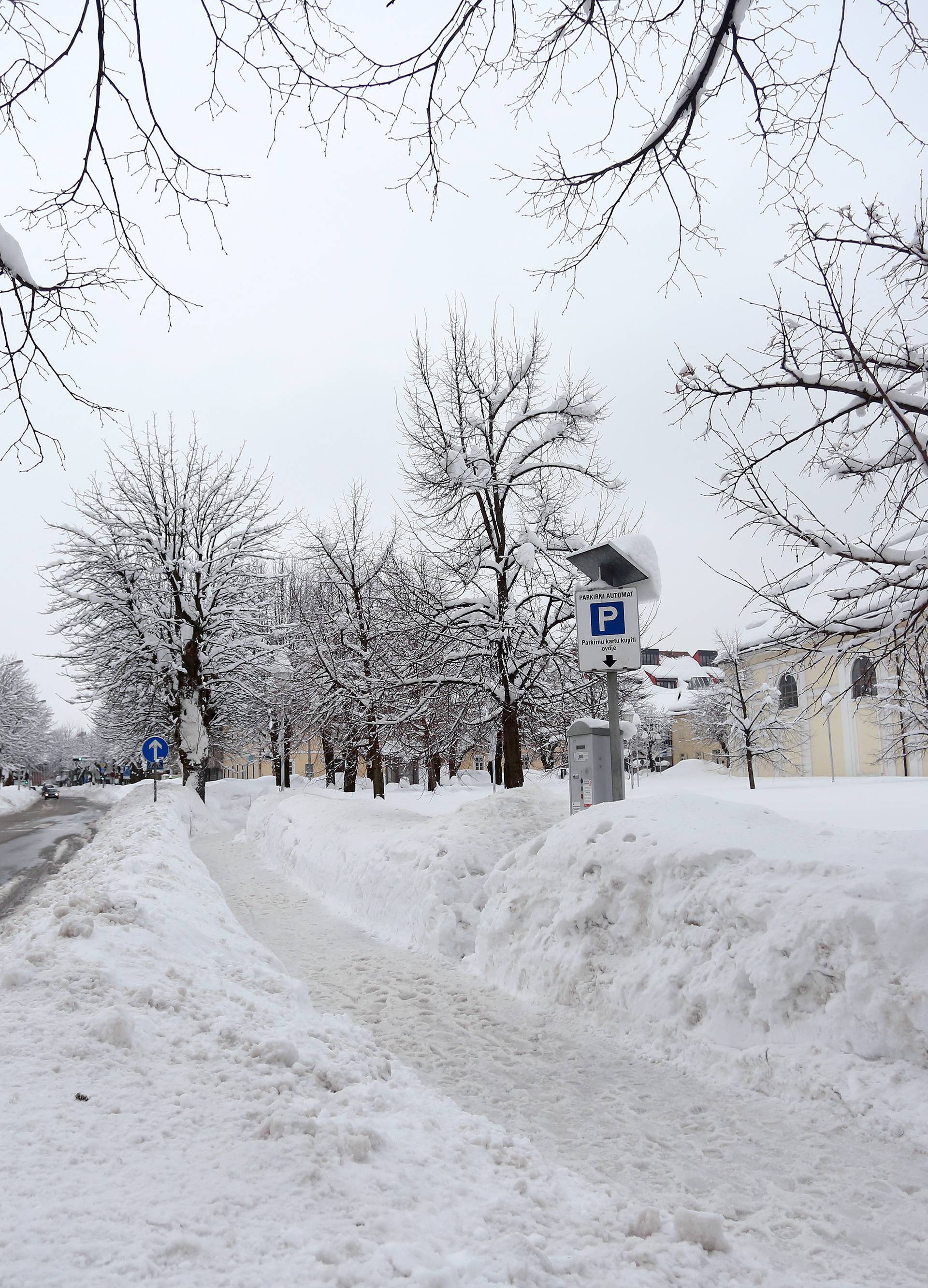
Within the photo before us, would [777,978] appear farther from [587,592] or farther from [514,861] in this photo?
[587,592]

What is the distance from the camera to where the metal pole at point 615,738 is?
25.2 ft

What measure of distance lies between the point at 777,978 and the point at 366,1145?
90.5 inches

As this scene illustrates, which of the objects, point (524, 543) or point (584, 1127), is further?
point (524, 543)

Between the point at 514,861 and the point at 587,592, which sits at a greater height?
the point at 587,592

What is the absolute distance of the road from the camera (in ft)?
38.4

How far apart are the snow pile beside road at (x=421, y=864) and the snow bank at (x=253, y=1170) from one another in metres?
3.09

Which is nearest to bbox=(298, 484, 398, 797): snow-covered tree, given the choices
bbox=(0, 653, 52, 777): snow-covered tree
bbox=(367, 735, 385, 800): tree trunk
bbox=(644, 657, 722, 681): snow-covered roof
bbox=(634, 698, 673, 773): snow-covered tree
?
bbox=(367, 735, 385, 800): tree trunk

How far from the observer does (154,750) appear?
18.8m

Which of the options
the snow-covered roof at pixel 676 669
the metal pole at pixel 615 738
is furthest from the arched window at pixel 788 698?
the snow-covered roof at pixel 676 669

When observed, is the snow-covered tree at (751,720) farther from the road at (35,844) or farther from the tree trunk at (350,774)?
the road at (35,844)

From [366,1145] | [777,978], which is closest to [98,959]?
[366,1145]

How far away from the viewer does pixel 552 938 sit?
220 inches

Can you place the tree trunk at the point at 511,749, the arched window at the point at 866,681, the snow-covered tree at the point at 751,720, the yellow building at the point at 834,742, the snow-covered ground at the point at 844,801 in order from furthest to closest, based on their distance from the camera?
the snow-covered tree at the point at 751,720 → the yellow building at the point at 834,742 → the tree trunk at the point at 511,749 → the snow-covered ground at the point at 844,801 → the arched window at the point at 866,681

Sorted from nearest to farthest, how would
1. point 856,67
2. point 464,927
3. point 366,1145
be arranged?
point 366,1145
point 856,67
point 464,927
